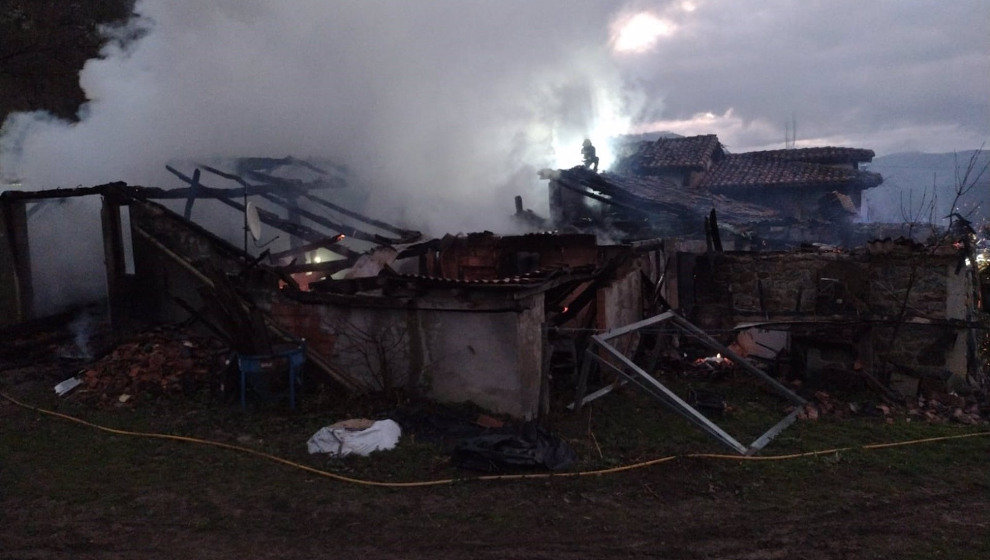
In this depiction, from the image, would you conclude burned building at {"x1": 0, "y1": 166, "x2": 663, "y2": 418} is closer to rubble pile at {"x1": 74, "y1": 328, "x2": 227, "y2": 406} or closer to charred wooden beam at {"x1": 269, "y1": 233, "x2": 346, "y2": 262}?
charred wooden beam at {"x1": 269, "y1": 233, "x2": 346, "y2": 262}

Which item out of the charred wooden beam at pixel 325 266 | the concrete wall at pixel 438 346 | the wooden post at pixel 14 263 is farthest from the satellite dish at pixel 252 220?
the wooden post at pixel 14 263

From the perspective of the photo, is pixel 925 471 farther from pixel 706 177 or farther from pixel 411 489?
pixel 706 177

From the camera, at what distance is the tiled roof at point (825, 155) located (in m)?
29.0

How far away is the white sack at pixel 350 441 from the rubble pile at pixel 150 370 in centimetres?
323

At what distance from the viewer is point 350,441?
291 inches

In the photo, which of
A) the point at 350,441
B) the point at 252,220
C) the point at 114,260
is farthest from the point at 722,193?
the point at 350,441

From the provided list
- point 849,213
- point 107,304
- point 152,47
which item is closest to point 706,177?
point 849,213

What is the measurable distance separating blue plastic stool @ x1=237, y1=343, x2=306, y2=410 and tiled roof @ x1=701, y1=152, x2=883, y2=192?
21.6 meters

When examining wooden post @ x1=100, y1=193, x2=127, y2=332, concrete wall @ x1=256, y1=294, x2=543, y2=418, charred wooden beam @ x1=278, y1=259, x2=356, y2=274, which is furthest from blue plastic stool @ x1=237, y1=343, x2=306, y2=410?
wooden post @ x1=100, y1=193, x2=127, y2=332

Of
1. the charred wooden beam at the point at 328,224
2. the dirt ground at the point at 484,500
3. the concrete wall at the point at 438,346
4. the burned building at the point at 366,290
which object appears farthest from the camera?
the charred wooden beam at the point at 328,224

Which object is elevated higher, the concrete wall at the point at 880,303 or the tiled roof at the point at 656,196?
the tiled roof at the point at 656,196

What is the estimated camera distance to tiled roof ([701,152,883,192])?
2522cm

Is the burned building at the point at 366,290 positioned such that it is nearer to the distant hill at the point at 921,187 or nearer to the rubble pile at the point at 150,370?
the rubble pile at the point at 150,370

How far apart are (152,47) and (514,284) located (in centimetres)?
1339
